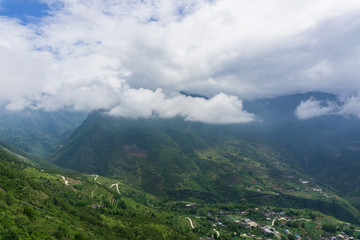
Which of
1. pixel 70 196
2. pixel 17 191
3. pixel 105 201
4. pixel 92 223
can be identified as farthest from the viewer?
pixel 105 201

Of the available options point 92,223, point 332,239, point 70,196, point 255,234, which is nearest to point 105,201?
point 70,196

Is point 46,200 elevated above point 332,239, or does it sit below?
above

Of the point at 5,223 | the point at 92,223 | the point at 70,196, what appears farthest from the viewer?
the point at 70,196

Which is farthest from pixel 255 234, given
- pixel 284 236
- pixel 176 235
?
pixel 176 235

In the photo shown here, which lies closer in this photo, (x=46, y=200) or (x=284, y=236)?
(x=46, y=200)

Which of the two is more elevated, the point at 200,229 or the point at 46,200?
the point at 46,200

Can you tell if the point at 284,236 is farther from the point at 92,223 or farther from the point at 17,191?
the point at 17,191

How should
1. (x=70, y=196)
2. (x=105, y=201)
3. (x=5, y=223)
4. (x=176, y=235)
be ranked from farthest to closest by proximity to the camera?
(x=105, y=201) < (x=70, y=196) < (x=176, y=235) < (x=5, y=223)

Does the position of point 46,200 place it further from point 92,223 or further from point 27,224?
point 27,224

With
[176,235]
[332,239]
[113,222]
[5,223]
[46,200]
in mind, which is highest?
[5,223]
